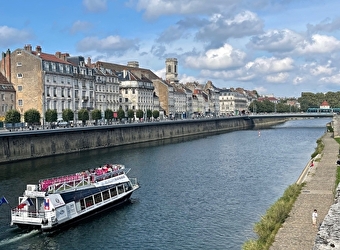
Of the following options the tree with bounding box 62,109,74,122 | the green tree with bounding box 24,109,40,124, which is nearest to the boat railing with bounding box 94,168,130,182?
the green tree with bounding box 24,109,40,124

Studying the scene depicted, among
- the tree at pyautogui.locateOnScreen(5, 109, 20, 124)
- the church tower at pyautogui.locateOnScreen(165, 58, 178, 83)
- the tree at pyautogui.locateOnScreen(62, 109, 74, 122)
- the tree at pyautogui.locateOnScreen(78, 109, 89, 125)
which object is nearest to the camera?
the tree at pyautogui.locateOnScreen(5, 109, 20, 124)

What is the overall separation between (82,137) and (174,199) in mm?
41737

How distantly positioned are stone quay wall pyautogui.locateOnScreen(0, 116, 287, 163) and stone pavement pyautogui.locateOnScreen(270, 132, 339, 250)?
1542 inches

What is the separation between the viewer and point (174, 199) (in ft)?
124

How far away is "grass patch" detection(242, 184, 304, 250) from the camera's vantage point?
2172 centimetres

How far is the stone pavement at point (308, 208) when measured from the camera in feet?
72.3

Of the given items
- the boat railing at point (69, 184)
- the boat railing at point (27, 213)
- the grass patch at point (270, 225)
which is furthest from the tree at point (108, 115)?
the grass patch at point (270, 225)

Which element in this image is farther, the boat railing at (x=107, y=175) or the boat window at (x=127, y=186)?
the boat window at (x=127, y=186)

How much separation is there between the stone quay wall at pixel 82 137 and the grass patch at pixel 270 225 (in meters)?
41.6

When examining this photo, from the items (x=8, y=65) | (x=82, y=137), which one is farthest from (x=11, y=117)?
(x=8, y=65)

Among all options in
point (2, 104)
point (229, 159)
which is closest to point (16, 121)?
point (2, 104)

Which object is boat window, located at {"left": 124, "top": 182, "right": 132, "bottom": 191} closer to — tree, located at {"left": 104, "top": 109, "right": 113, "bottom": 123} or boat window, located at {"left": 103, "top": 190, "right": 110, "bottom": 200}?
boat window, located at {"left": 103, "top": 190, "right": 110, "bottom": 200}

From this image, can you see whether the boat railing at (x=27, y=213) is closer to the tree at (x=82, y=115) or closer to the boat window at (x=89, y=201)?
the boat window at (x=89, y=201)

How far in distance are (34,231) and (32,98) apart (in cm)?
6327
